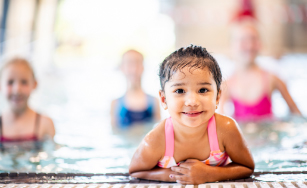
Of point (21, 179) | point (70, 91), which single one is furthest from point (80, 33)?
point (21, 179)

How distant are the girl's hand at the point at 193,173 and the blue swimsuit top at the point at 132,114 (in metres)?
2.15

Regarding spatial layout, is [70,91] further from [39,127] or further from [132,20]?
[132,20]

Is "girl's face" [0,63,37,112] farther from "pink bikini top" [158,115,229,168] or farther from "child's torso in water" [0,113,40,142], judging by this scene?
"pink bikini top" [158,115,229,168]

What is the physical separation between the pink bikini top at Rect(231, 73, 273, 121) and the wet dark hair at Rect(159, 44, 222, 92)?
2.17m

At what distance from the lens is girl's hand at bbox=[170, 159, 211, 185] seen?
1519 mm

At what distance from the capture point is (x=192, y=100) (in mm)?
1412

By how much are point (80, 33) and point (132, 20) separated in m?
2.02

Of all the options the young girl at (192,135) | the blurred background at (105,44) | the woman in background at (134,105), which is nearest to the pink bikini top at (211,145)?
the young girl at (192,135)

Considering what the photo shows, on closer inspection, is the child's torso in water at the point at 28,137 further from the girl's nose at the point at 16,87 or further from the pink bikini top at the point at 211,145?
the pink bikini top at the point at 211,145

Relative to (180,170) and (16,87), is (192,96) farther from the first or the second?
(16,87)

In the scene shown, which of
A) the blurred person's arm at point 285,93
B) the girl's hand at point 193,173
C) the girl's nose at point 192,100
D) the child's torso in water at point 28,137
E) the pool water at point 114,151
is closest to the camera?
the girl's nose at point 192,100

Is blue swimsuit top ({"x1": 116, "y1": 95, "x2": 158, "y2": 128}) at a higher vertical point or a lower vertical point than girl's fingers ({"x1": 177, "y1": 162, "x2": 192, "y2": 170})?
higher

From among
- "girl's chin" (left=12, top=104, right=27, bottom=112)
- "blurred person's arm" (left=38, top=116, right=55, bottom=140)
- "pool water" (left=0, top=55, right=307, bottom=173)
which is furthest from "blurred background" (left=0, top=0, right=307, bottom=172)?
"girl's chin" (left=12, top=104, right=27, bottom=112)

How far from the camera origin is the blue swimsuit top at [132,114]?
3.69 meters
